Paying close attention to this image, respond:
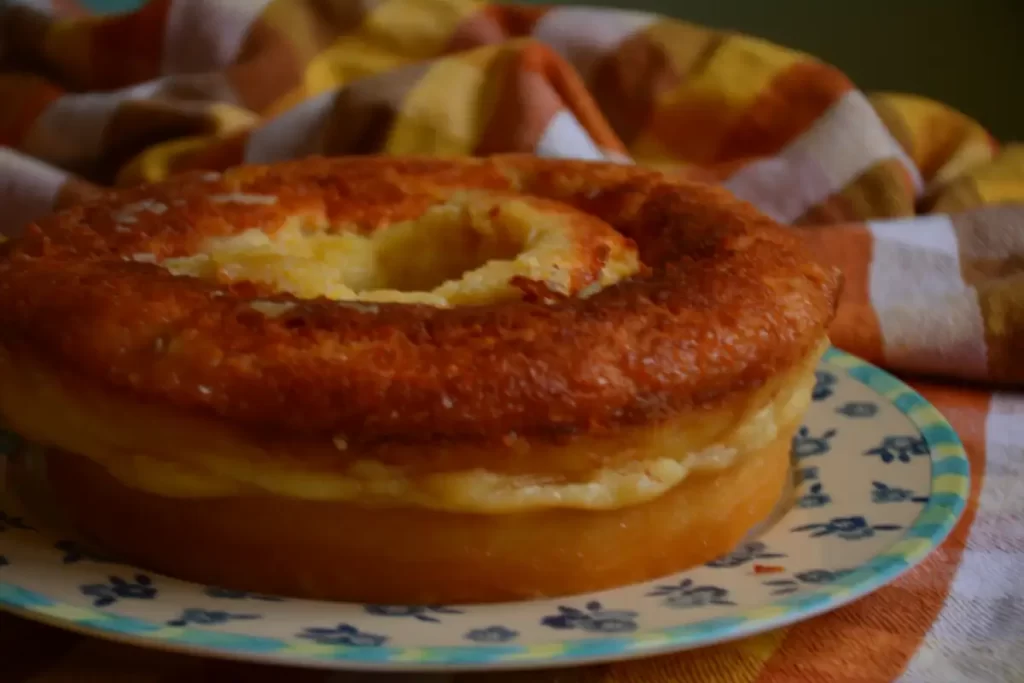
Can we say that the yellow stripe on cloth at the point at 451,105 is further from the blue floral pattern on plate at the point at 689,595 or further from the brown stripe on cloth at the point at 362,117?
the blue floral pattern on plate at the point at 689,595

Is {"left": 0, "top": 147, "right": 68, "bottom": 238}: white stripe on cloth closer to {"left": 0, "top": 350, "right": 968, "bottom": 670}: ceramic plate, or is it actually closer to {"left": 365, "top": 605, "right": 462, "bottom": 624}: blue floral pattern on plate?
{"left": 0, "top": 350, "right": 968, "bottom": 670}: ceramic plate

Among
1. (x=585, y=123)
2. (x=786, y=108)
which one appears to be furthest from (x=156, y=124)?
(x=786, y=108)

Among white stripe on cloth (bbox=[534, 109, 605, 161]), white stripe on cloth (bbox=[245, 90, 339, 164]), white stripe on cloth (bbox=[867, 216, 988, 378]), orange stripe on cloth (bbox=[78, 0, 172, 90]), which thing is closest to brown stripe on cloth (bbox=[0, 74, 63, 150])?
orange stripe on cloth (bbox=[78, 0, 172, 90])

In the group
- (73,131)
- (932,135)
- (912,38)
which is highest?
(912,38)

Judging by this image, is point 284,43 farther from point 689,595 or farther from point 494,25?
point 689,595

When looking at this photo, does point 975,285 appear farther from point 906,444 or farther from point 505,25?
point 505,25

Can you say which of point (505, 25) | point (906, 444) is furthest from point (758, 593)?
point (505, 25)

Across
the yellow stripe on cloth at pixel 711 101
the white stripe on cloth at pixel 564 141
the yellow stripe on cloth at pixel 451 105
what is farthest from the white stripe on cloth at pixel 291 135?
the yellow stripe on cloth at pixel 711 101
